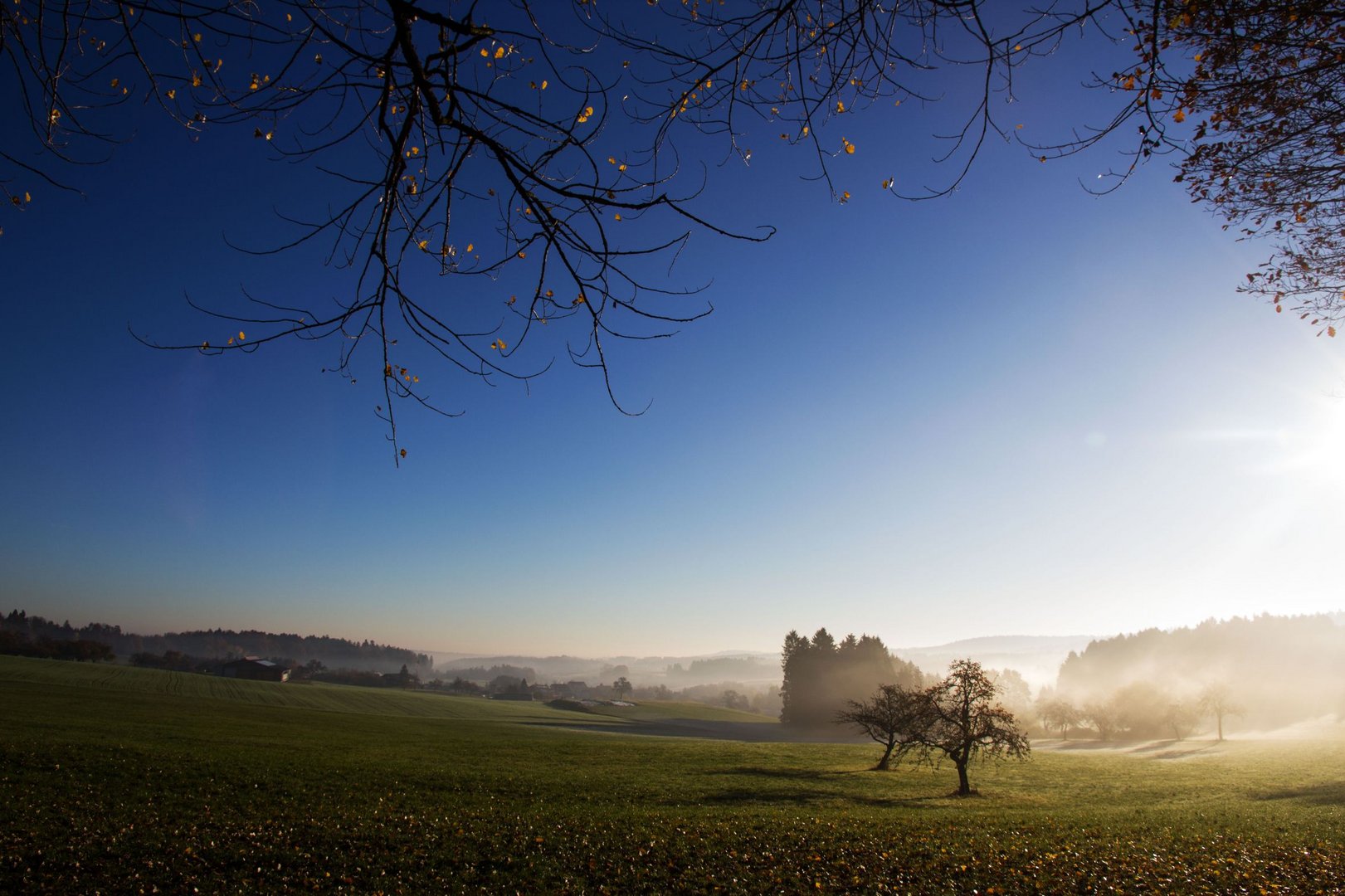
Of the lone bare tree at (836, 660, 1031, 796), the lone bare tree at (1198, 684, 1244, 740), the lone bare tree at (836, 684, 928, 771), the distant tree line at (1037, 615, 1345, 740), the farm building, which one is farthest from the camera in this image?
the farm building

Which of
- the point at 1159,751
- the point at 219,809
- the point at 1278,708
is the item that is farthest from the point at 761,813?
the point at 1278,708

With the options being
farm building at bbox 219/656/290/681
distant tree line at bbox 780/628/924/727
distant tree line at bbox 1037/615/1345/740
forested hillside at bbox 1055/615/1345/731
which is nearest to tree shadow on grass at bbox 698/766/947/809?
distant tree line at bbox 780/628/924/727

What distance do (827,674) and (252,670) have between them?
106698 mm

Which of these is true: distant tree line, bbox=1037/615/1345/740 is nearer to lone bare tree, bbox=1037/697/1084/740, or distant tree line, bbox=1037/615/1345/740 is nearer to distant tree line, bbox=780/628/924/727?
lone bare tree, bbox=1037/697/1084/740

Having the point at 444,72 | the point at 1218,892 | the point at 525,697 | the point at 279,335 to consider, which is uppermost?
the point at 444,72

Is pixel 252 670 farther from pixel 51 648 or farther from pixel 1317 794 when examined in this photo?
pixel 1317 794

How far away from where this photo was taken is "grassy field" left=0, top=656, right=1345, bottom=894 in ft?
31.6

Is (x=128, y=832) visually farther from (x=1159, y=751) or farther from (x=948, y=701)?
(x=1159, y=751)

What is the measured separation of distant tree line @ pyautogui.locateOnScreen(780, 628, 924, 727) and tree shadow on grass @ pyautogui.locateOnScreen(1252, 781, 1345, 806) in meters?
60.4

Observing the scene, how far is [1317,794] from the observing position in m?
25.4

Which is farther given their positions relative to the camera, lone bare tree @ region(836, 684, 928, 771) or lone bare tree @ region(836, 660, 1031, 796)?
lone bare tree @ region(836, 684, 928, 771)

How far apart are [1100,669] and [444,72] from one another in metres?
165

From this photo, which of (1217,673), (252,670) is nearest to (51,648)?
(252,670)

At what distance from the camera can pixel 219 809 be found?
44.0ft
